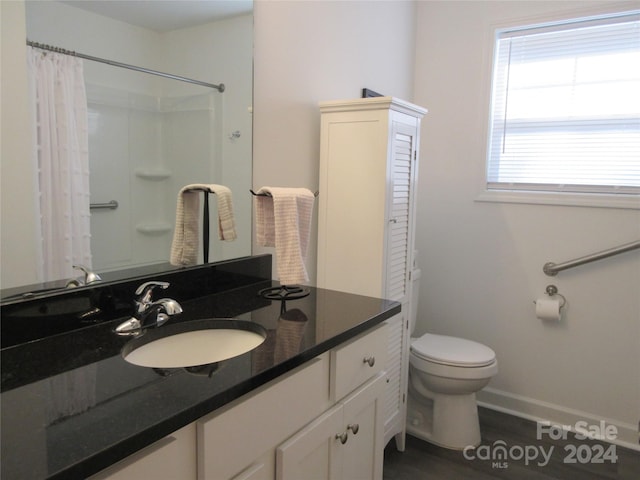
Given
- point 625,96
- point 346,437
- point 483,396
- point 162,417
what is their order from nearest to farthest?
point 162,417
point 346,437
point 625,96
point 483,396

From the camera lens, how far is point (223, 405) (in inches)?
34.6

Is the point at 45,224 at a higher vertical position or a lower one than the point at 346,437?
higher

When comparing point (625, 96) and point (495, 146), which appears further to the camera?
point (495, 146)

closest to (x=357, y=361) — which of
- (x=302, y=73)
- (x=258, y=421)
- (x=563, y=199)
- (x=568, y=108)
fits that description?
(x=258, y=421)

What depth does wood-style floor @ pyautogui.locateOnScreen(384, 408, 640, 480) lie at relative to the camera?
210 cm

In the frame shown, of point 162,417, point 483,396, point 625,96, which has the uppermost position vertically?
point 625,96

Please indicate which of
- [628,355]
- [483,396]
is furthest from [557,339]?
[483,396]

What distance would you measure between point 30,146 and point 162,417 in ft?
2.44

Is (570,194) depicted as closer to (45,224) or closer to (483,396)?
(483,396)

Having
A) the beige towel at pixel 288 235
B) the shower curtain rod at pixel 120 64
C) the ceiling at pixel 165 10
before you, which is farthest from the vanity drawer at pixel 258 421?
the ceiling at pixel 165 10

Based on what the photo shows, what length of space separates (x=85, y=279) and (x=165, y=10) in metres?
0.83

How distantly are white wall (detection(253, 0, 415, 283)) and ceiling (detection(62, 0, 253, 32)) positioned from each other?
14 cm

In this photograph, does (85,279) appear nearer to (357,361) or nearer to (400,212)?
(357,361)

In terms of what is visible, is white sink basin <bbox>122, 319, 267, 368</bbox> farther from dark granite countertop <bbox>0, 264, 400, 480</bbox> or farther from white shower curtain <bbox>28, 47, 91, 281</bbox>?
white shower curtain <bbox>28, 47, 91, 281</bbox>
